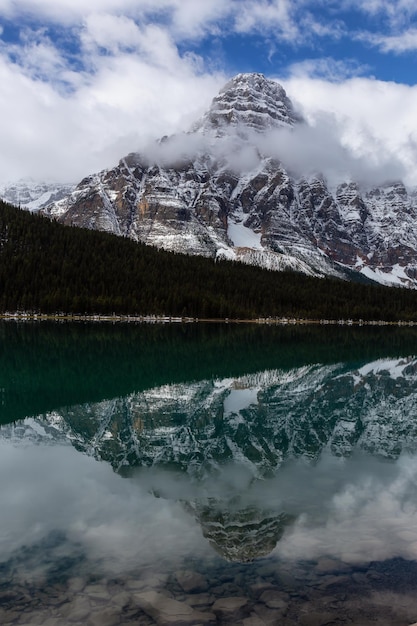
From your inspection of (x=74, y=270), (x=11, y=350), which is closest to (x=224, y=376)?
(x=11, y=350)

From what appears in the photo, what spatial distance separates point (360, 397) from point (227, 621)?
101 feet

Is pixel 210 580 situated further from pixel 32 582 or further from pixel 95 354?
pixel 95 354

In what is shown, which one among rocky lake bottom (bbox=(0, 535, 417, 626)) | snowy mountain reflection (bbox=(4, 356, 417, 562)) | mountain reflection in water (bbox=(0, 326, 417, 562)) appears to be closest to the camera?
rocky lake bottom (bbox=(0, 535, 417, 626))

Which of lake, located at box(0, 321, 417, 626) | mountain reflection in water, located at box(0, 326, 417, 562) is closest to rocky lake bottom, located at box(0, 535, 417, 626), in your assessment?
lake, located at box(0, 321, 417, 626)

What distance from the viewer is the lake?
1088 centimetres

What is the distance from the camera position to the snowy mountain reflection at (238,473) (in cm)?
1402

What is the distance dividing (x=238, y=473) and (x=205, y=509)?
3.97m

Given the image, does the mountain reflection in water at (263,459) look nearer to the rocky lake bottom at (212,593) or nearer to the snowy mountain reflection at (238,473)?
the snowy mountain reflection at (238,473)

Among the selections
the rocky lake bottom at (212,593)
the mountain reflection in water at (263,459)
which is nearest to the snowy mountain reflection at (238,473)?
the mountain reflection in water at (263,459)

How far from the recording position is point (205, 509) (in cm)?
1589

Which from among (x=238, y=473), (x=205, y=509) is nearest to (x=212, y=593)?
(x=205, y=509)

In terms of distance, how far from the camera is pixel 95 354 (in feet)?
211

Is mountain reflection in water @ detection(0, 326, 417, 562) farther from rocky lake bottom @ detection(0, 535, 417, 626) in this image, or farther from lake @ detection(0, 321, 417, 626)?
rocky lake bottom @ detection(0, 535, 417, 626)

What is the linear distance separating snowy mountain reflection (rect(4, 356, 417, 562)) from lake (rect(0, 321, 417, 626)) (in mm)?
70
